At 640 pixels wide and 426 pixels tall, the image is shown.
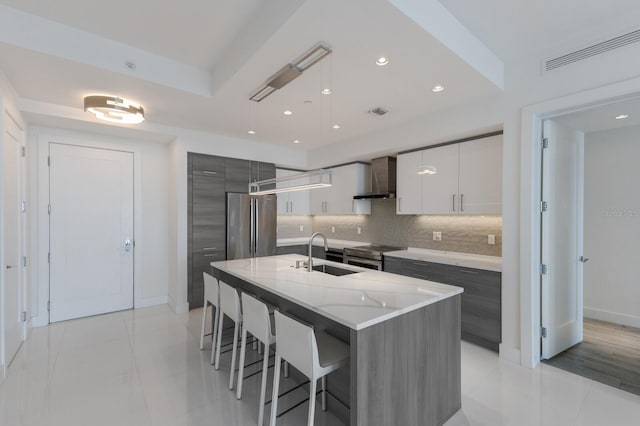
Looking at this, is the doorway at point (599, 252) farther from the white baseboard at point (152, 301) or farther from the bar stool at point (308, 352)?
→ the white baseboard at point (152, 301)

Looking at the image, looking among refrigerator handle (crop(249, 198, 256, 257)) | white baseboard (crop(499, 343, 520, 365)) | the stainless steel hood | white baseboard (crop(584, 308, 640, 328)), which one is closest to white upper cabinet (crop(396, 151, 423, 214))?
the stainless steel hood

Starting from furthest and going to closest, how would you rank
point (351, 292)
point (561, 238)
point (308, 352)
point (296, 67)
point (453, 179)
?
1. point (453, 179)
2. point (561, 238)
3. point (296, 67)
4. point (351, 292)
5. point (308, 352)

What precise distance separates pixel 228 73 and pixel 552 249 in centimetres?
353

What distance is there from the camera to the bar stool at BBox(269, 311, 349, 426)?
166 centimetres

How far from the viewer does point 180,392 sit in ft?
7.86

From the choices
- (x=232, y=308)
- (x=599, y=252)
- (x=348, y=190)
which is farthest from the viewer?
(x=348, y=190)

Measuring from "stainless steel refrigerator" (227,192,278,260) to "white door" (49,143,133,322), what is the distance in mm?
1463

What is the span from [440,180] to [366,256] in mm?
1495

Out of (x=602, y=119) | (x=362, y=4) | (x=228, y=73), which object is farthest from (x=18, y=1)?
(x=602, y=119)

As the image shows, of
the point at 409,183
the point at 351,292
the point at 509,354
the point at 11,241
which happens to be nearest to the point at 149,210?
the point at 11,241

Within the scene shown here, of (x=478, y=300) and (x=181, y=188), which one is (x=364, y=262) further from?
(x=181, y=188)

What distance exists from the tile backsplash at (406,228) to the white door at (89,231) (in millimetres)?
2670

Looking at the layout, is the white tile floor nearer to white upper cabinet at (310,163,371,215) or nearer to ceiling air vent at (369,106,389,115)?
white upper cabinet at (310,163,371,215)

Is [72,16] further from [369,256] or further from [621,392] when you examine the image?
[621,392]
